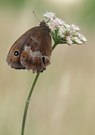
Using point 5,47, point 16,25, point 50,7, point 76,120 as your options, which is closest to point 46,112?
point 76,120

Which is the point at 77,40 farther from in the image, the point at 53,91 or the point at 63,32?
the point at 53,91

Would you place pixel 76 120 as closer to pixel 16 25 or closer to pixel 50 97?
pixel 50 97

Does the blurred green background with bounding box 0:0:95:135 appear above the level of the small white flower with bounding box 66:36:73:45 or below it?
above

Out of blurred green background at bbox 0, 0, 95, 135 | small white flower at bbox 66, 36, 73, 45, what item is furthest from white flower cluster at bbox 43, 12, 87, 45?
blurred green background at bbox 0, 0, 95, 135

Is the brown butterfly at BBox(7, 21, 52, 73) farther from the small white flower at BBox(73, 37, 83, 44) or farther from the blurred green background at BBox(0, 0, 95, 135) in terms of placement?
the blurred green background at BBox(0, 0, 95, 135)

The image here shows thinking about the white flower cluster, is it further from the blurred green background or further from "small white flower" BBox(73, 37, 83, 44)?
the blurred green background

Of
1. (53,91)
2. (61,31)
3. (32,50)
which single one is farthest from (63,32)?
(53,91)

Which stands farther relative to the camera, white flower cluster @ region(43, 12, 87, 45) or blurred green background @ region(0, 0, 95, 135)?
blurred green background @ region(0, 0, 95, 135)
